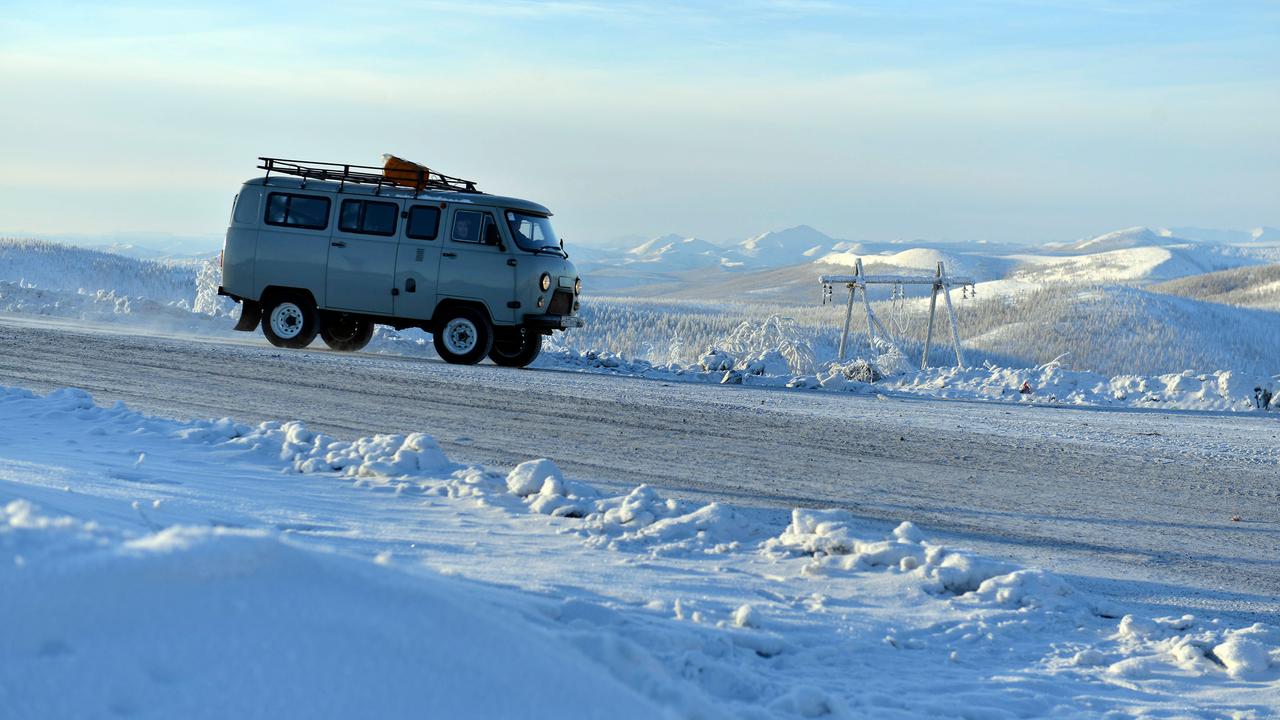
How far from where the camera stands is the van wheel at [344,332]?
1944 centimetres

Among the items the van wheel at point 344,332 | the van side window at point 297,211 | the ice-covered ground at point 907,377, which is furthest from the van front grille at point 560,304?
the van side window at point 297,211

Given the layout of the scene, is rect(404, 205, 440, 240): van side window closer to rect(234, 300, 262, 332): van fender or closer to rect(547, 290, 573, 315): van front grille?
rect(547, 290, 573, 315): van front grille

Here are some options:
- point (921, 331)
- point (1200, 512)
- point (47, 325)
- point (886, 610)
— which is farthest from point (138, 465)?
point (921, 331)

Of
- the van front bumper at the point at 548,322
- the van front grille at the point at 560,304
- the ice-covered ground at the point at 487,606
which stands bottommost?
the ice-covered ground at the point at 487,606

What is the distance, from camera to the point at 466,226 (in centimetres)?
1747

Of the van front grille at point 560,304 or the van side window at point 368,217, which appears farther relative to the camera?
the van front grille at point 560,304

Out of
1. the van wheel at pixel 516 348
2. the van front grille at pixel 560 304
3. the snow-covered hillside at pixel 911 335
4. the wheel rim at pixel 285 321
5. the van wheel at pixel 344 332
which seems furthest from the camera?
the snow-covered hillside at pixel 911 335

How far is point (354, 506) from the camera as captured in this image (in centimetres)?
670

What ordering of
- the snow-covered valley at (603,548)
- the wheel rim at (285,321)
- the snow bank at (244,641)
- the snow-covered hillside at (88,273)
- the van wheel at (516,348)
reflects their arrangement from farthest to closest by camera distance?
the snow-covered hillside at (88,273), the van wheel at (516,348), the wheel rim at (285,321), the snow-covered valley at (603,548), the snow bank at (244,641)

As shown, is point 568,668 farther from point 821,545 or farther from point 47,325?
point 47,325

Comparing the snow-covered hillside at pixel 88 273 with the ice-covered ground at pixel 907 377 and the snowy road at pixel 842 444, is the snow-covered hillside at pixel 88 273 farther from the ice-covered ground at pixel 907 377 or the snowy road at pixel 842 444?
the snowy road at pixel 842 444

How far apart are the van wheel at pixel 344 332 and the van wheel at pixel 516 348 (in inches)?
98.7

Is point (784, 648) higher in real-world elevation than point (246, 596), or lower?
lower

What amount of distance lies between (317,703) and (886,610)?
319cm
